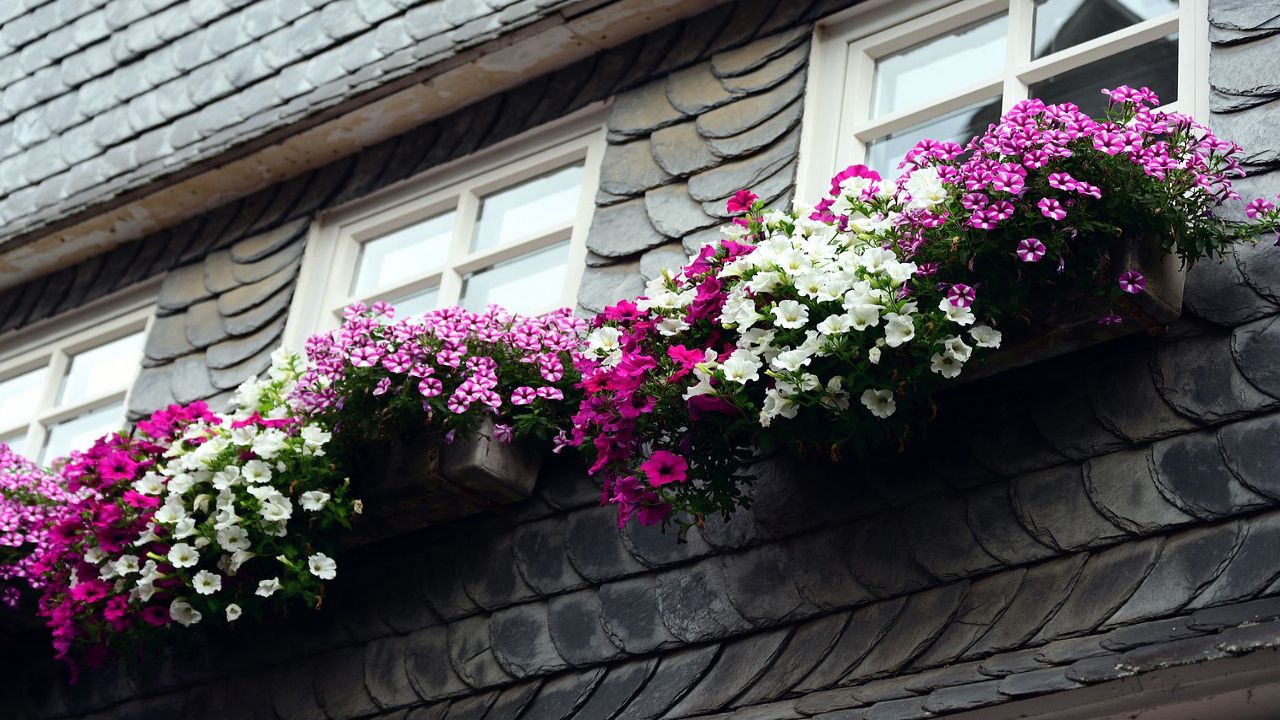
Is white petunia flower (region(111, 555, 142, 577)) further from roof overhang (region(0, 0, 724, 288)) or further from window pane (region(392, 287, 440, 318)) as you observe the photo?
roof overhang (region(0, 0, 724, 288))

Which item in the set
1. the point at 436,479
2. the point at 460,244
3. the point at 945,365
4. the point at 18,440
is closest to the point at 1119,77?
the point at 945,365

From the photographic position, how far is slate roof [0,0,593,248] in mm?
5926

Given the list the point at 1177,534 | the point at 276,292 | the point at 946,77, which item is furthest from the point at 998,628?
the point at 276,292

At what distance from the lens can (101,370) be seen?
6652 mm

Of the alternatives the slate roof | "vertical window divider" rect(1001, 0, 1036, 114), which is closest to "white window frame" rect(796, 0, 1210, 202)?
"vertical window divider" rect(1001, 0, 1036, 114)

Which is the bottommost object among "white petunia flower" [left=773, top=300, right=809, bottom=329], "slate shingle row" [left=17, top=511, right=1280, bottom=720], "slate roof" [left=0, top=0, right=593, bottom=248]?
"slate shingle row" [left=17, top=511, right=1280, bottom=720]

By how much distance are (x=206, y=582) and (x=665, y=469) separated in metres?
1.55

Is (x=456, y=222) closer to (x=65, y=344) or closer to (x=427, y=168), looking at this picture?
(x=427, y=168)

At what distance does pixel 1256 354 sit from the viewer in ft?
12.2

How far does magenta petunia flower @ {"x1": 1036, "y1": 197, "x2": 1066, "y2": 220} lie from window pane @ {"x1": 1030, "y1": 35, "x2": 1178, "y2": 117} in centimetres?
93

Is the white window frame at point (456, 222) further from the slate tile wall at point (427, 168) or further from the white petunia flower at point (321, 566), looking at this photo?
the white petunia flower at point (321, 566)

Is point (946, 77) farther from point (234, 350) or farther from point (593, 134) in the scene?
point (234, 350)

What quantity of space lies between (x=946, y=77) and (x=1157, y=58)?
2.21ft

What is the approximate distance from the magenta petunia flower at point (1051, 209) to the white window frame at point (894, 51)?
0.90 metres
